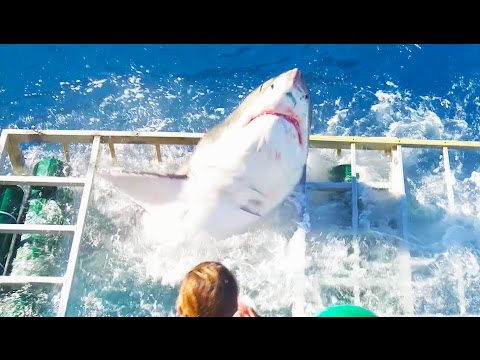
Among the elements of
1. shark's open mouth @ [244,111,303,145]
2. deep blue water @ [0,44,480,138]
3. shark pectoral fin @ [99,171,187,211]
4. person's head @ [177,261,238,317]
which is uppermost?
deep blue water @ [0,44,480,138]

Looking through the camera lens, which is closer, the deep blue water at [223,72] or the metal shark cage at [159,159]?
the metal shark cage at [159,159]

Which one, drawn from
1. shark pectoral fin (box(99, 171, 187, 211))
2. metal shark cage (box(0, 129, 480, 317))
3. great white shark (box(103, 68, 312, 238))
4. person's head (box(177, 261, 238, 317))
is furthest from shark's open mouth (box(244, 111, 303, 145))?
person's head (box(177, 261, 238, 317))

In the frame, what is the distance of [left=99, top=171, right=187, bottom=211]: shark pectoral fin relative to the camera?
14.6 feet

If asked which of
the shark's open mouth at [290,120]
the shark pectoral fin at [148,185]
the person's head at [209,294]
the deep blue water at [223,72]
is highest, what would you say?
the deep blue water at [223,72]

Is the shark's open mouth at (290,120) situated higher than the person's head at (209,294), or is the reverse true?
the shark's open mouth at (290,120)

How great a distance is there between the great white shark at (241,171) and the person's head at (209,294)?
A: 4.67 ft

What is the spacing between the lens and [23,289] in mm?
4527

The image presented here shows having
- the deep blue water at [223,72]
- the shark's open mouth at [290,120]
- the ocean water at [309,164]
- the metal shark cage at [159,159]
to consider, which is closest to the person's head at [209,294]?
the shark's open mouth at [290,120]

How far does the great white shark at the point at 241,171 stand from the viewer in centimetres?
392

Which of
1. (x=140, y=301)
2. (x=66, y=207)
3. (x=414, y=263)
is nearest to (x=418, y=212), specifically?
(x=414, y=263)

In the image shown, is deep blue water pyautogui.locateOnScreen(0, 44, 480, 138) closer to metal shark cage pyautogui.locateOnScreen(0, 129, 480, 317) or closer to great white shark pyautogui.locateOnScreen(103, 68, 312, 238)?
metal shark cage pyautogui.locateOnScreen(0, 129, 480, 317)

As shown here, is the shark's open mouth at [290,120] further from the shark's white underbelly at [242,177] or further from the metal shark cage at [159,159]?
the metal shark cage at [159,159]
